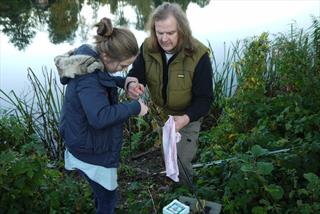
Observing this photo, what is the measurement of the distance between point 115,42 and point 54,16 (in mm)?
11105

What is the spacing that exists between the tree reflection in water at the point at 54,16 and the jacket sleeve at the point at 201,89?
7.31 m

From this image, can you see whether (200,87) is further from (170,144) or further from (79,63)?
(79,63)

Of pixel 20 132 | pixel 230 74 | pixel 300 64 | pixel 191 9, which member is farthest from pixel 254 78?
pixel 191 9

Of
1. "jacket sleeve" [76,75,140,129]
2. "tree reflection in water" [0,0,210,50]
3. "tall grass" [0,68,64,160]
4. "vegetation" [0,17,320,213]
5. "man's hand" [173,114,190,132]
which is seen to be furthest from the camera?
"tree reflection in water" [0,0,210,50]

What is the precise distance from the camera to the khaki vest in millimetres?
2422

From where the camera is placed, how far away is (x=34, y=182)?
229 centimetres

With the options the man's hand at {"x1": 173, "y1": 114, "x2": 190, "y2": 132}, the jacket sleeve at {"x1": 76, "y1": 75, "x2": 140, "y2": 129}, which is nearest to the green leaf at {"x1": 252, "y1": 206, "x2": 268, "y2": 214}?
the man's hand at {"x1": 173, "y1": 114, "x2": 190, "y2": 132}

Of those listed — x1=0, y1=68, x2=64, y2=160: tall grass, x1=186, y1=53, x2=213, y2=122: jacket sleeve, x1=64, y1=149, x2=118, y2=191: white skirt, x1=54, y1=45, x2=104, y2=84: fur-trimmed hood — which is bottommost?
x1=0, y1=68, x2=64, y2=160: tall grass

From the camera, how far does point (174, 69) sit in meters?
2.44

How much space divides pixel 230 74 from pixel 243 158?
8.94 feet

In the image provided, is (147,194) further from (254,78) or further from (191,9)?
(191,9)

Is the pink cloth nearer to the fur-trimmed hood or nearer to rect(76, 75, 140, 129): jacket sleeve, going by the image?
rect(76, 75, 140, 129): jacket sleeve

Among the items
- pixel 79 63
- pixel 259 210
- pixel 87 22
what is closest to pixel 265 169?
pixel 259 210

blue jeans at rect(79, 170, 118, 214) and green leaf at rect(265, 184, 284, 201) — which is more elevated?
green leaf at rect(265, 184, 284, 201)
